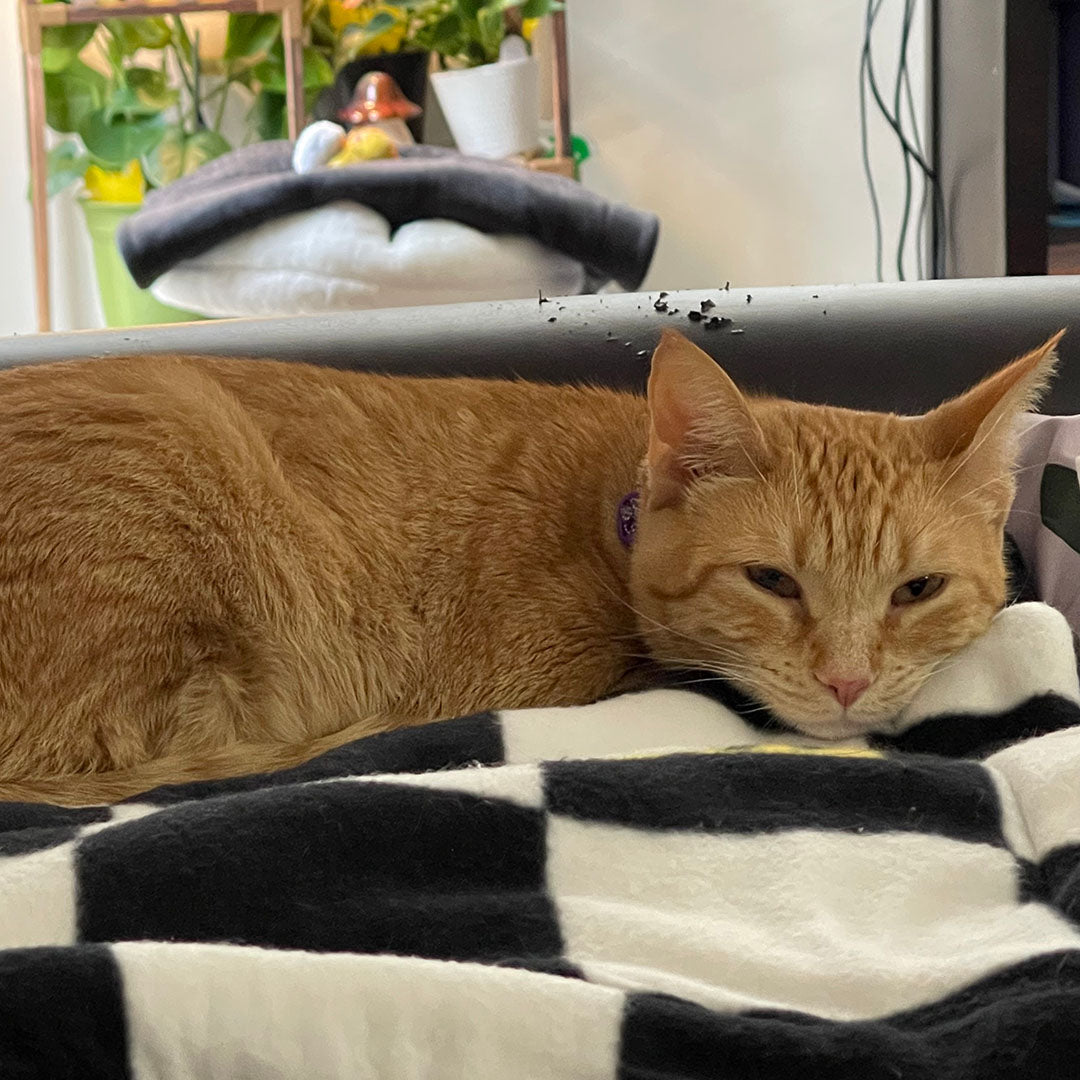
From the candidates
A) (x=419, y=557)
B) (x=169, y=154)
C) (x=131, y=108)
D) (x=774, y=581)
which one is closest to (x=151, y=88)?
(x=131, y=108)

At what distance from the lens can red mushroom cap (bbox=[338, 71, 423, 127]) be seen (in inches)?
149

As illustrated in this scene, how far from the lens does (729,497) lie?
1.43 meters

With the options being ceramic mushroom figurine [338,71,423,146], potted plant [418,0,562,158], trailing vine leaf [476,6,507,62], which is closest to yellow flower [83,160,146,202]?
ceramic mushroom figurine [338,71,423,146]

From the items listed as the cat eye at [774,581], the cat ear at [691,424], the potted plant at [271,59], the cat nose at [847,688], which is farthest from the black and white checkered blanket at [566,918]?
the potted plant at [271,59]

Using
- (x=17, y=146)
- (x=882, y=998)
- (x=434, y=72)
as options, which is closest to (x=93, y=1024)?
(x=882, y=998)

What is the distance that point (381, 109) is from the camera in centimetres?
378

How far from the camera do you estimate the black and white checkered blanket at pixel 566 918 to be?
0.76m

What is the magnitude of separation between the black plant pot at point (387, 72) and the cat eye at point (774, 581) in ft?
9.67

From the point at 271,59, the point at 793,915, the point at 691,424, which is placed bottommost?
the point at 793,915

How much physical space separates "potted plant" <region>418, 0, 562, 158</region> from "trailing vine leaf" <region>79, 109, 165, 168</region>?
85 centimetres

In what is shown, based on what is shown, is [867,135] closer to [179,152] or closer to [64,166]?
[179,152]

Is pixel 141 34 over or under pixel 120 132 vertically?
over

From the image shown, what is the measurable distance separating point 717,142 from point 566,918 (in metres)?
3.83

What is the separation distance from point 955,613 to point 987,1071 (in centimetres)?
66
